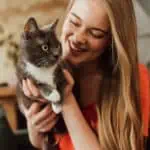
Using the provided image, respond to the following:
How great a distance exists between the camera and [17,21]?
1.00 metres

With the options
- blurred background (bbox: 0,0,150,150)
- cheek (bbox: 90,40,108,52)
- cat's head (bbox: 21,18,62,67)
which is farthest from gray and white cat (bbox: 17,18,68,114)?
blurred background (bbox: 0,0,150,150)

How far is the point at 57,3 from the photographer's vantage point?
3.31 feet

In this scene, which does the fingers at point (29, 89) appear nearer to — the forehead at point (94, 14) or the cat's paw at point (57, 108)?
the cat's paw at point (57, 108)

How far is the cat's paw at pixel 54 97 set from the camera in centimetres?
75

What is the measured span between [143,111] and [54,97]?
0.28 m

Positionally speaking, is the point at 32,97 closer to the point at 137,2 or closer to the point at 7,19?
the point at 7,19

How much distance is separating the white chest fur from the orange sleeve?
0.29m

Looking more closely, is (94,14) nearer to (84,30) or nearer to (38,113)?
(84,30)

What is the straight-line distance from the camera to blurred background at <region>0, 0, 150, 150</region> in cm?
98

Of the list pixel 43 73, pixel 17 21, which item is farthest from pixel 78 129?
pixel 17 21

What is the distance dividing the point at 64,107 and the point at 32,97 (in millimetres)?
77

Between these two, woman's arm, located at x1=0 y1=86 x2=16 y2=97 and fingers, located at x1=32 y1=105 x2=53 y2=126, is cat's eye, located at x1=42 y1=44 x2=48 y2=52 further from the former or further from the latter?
woman's arm, located at x1=0 y1=86 x2=16 y2=97

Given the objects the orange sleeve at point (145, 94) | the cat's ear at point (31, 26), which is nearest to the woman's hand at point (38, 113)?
the cat's ear at point (31, 26)

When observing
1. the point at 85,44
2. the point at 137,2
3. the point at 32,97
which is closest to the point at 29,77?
the point at 32,97
